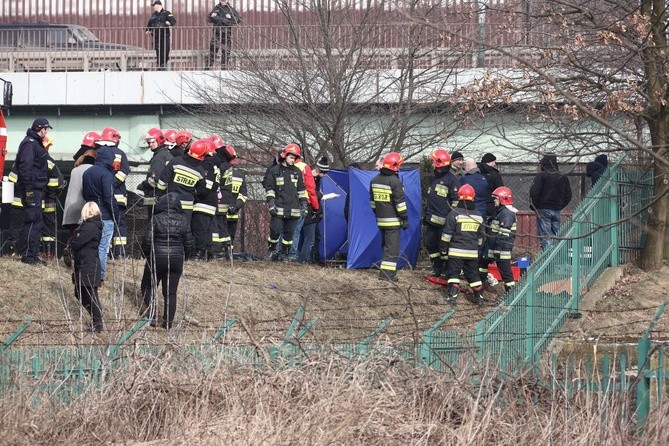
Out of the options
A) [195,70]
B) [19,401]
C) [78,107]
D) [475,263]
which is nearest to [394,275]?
[475,263]

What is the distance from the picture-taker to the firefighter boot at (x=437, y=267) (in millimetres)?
18766

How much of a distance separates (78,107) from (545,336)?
17001 millimetres

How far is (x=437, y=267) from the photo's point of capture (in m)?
18.9

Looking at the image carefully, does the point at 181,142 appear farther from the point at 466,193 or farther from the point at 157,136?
the point at 466,193

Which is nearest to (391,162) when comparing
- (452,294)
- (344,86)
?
(452,294)

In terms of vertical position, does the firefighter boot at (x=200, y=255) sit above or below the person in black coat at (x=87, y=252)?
below

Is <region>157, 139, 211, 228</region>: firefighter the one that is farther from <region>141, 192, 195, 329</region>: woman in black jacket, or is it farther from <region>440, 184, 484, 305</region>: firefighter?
<region>440, 184, 484, 305</region>: firefighter

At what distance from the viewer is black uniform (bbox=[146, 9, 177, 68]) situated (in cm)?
2794

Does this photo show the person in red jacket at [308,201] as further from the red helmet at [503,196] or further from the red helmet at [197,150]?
the red helmet at [197,150]

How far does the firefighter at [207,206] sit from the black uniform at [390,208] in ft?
7.49

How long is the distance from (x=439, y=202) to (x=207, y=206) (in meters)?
3.44

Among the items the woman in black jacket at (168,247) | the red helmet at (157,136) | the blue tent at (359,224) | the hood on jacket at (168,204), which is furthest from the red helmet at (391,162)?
the woman in black jacket at (168,247)

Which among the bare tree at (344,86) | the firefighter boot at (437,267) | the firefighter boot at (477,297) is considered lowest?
the firefighter boot at (477,297)

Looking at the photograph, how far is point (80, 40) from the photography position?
29.4m
